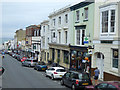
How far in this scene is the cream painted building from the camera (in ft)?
59.0

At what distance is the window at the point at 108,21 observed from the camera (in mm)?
18531

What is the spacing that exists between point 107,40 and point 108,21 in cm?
186

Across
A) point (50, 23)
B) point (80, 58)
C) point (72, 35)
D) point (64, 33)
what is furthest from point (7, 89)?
point (50, 23)

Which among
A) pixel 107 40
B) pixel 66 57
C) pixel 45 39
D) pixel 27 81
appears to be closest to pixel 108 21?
pixel 107 40

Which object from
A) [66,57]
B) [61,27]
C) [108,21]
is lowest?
[66,57]

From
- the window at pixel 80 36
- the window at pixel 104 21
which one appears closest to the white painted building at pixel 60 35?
the window at pixel 80 36

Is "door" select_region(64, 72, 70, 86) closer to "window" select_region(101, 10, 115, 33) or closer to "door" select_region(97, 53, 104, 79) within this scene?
"door" select_region(97, 53, 104, 79)

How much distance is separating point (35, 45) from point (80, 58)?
89.8 feet

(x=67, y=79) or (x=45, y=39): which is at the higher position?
(x=45, y=39)

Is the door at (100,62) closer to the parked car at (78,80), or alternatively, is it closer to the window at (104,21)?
the window at (104,21)

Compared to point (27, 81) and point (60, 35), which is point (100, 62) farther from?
point (60, 35)

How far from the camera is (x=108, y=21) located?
742 inches

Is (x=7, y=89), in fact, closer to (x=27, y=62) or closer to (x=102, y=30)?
(x=102, y=30)

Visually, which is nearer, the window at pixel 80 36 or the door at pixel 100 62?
the door at pixel 100 62
